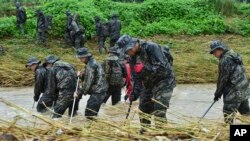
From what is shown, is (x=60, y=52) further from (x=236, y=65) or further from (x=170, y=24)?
(x=236, y=65)

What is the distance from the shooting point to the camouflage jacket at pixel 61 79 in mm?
10531

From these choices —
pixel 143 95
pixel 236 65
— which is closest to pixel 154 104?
pixel 143 95

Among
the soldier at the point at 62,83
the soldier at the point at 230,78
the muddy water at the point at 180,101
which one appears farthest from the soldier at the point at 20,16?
the soldier at the point at 230,78

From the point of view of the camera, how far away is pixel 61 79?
10.5m

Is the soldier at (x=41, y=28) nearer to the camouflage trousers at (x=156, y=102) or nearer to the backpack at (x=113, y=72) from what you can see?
the backpack at (x=113, y=72)

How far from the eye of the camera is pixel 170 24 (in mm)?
28250

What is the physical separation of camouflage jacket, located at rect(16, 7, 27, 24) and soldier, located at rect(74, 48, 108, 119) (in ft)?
46.9

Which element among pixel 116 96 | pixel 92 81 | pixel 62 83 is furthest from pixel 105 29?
pixel 92 81

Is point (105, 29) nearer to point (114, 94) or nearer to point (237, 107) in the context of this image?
point (114, 94)

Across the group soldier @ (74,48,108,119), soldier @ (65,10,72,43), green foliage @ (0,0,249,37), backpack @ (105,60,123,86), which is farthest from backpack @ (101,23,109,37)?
soldier @ (74,48,108,119)

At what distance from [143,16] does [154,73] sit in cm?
2120

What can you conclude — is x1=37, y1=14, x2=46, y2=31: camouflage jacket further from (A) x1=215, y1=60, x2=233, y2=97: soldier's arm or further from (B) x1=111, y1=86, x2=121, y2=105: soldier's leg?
(A) x1=215, y1=60, x2=233, y2=97: soldier's arm

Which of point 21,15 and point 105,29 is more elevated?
point 21,15

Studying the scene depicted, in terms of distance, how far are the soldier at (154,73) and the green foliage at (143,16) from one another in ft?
55.8
